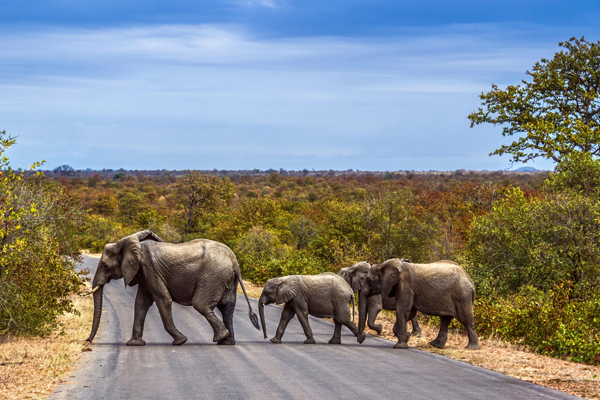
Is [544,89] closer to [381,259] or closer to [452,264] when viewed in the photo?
[381,259]

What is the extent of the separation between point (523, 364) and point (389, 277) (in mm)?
3924

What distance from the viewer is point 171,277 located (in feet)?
53.1

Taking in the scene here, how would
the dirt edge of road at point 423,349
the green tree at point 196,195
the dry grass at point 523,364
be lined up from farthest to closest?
the green tree at point 196,195, the dry grass at point 523,364, the dirt edge of road at point 423,349

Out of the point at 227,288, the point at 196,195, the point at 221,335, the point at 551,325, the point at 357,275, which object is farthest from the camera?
the point at 196,195

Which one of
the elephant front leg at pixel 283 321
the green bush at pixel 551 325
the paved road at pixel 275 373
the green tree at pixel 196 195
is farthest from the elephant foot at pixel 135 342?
the green tree at pixel 196 195

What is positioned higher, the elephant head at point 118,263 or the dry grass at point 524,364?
the elephant head at point 118,263

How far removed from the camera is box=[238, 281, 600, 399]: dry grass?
1156cm

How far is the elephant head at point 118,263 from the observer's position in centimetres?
1585

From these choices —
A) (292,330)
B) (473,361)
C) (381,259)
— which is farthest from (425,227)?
(473,361)

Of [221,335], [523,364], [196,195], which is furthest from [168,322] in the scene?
[196,195]

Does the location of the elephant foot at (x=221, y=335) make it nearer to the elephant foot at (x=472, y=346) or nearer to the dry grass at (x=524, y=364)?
the dry grass at (x=524, y=364)

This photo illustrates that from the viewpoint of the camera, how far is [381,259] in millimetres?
36656

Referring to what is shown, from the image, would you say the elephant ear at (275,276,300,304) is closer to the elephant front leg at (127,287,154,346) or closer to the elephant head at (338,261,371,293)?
the elephant head at (338,261,371,293)

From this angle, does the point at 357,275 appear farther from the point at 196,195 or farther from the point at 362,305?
the point at 196,195
